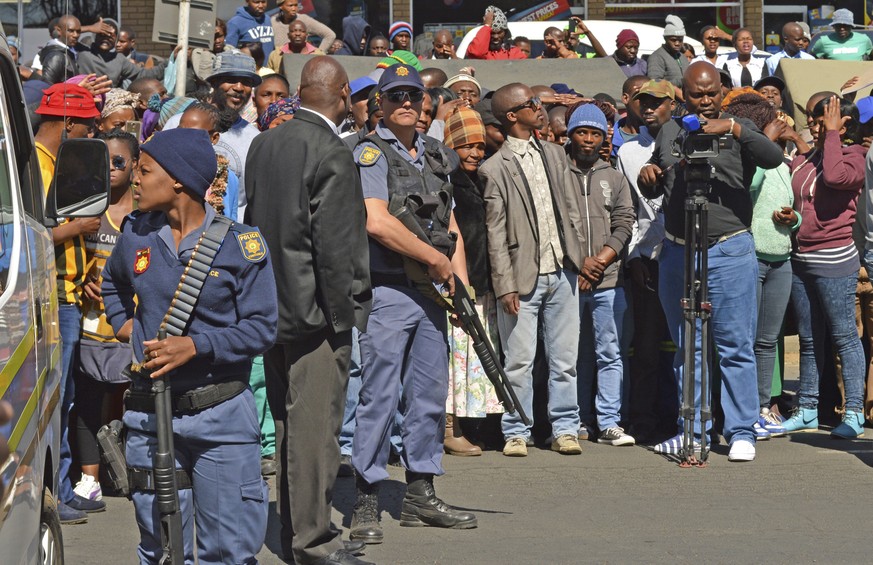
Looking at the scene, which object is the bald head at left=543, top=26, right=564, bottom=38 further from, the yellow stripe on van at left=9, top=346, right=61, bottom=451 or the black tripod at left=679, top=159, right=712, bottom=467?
the yellow stripe on van at left=9, top=346, right=61, bottom=451

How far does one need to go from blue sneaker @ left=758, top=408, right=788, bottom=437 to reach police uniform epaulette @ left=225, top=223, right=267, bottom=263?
5154 mm

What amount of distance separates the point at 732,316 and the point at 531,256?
50.1 inches

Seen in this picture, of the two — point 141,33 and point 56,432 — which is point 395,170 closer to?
point 56,432

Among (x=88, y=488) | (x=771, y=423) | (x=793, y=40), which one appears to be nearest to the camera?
(x=88, y=488)

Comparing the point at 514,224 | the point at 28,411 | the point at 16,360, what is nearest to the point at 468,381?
the point at 514,224

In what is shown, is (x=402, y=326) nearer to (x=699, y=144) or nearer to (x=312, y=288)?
(x=312, y=288)

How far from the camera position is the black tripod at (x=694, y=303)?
24.9 ft

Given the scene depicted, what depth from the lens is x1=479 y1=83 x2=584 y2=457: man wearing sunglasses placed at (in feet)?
26.3

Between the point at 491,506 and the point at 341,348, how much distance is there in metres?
1.79

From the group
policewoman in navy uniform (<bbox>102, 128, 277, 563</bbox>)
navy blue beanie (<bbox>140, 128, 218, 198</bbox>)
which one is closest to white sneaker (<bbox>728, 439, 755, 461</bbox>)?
policewoman in navy uniform (<bbox>102, 128, 277, 563</bbox>)

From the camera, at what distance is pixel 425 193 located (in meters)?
6.36

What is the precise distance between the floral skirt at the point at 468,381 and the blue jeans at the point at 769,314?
183cm

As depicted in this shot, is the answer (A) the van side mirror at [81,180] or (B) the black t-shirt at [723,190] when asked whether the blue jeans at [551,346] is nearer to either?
(B) the black t-shirt at [723,190]

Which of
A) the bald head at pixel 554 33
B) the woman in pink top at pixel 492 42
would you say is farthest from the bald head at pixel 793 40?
the woman in pink top at pixel 492 42
